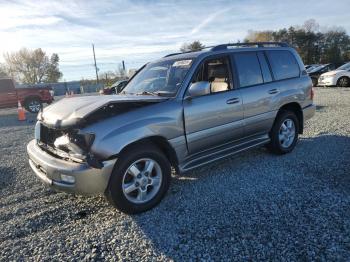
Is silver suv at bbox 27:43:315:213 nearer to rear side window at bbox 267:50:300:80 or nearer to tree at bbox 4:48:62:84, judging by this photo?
rear side window at bbox 267:50:300:80

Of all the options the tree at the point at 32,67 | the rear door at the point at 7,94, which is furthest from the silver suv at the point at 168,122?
the tree at the point at 32,67

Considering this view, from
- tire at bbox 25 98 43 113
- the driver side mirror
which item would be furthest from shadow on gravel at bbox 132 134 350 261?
tire at bbox 25 98 43 113

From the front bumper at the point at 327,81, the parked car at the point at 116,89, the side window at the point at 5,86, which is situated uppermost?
the side window at the point at 5,86

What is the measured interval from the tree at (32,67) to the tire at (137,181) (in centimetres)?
6560

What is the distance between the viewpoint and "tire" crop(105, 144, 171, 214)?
3.59m

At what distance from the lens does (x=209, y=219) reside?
3576 mm

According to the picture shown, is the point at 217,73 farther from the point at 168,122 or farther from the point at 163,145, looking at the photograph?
the point at 163,145

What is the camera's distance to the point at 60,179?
3557 millimetres

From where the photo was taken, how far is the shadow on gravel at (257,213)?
118 inches

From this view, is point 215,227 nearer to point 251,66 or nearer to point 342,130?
point 251,66

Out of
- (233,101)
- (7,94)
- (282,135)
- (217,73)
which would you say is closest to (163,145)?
(233,101)

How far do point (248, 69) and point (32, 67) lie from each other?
6751 cm

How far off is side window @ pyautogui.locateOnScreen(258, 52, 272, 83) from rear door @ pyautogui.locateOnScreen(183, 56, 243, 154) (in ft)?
2.49

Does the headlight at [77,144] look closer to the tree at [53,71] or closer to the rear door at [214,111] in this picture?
the rear door at [214,111]
